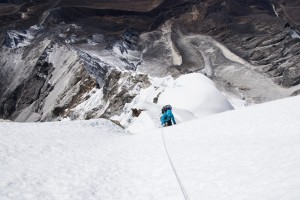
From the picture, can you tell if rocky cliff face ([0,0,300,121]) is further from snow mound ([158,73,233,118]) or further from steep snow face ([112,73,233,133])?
snow mound ([158,73,233,118])

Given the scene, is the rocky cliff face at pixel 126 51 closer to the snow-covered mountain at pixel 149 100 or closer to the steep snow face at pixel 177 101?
the snow-covered mountain at pixel 149 100

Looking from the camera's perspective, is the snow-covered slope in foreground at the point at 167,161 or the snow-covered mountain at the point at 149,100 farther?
the snow-covered mountain at the point at 149,100

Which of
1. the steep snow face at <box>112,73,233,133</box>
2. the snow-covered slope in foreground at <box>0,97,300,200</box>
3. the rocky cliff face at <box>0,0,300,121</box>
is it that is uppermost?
the rocky cliff face at <box>0,0,300,121</box>

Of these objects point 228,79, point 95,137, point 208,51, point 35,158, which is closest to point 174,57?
point 208,51

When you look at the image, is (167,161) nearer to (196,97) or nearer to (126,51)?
(196,97)

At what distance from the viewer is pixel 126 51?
66.2 meters

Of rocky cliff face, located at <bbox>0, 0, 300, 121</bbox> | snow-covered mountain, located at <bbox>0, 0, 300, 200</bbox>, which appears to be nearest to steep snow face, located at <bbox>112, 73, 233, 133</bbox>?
snow-covered mountain, located at <bbox>0, 0, 300, 200</bbox>

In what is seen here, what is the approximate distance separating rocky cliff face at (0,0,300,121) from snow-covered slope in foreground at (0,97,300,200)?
18.7 meters

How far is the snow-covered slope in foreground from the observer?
7.85 meters

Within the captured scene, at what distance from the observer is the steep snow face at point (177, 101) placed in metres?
24.2

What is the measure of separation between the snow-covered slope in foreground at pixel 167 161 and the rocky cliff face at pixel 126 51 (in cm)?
1869

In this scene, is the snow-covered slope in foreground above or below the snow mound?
below

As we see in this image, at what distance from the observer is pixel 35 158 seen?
11.3 meters

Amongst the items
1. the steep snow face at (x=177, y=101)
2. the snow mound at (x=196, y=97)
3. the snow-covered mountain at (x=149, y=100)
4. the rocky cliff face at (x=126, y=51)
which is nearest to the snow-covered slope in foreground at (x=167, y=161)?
the snow-covered mountain at (x=149, y=100)
